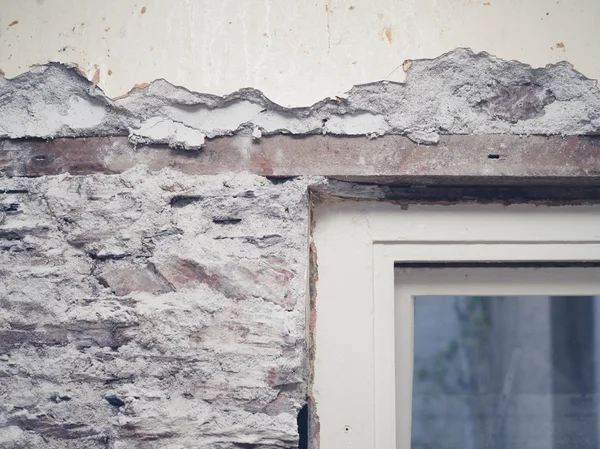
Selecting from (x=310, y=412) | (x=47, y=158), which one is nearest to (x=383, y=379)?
(x=310, y=412)

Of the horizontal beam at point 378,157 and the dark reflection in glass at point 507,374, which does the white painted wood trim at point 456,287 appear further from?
the horizontal beam at point 378,157

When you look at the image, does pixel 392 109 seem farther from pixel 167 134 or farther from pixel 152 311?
pixel 152 311

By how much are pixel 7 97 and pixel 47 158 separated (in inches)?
6.5

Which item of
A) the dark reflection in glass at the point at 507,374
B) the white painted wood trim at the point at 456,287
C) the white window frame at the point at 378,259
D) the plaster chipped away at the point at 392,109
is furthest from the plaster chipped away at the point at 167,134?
the dark reflection in glass at the point at 507,374

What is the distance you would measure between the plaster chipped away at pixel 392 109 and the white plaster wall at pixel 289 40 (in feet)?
0.10

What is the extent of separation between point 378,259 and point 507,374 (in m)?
0.58

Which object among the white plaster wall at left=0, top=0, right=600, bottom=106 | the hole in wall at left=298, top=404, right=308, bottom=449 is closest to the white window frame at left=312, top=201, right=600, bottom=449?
the hole in wall at left=298, top=404, right=308, bottom=449

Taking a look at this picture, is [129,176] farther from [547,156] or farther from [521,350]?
[521,350]

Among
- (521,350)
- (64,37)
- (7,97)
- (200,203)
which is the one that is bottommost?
(521,350)

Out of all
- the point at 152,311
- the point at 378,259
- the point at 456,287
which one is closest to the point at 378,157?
the point at 378,259

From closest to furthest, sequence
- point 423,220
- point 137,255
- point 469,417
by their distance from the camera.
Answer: point 137,255 < point 423,220 < point 469,417

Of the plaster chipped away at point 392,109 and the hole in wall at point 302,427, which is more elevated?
the plaster chipped away at point 392,109

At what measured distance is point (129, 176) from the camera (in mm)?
1156

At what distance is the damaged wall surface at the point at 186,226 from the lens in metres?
1.09
